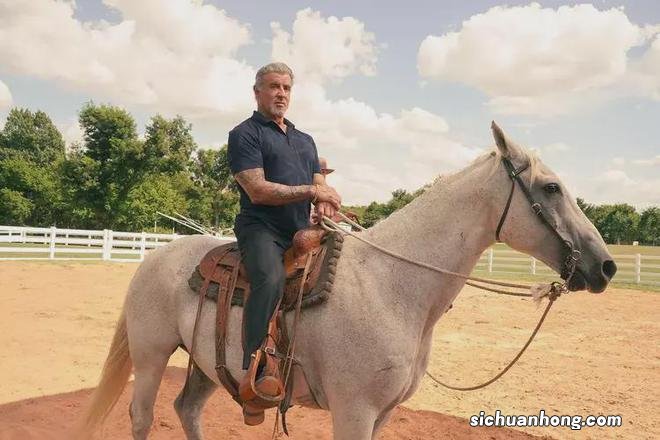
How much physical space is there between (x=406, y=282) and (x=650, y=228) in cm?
10809

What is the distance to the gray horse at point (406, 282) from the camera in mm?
2859

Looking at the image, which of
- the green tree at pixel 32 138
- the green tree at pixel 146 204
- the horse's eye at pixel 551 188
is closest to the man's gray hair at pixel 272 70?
the horse's eye at pixel 551 188

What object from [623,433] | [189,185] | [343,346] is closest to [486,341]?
[623,433]

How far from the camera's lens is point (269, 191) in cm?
304

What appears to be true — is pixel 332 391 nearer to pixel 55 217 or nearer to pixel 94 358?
pixel 94 358

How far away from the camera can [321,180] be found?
363cm

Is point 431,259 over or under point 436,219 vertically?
under

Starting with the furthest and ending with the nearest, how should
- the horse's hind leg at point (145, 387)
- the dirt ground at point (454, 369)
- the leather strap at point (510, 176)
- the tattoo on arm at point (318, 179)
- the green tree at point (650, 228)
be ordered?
the green tree at point (650, 228) → the dirt ground at point (454, 369) → the horse's hind leg at point (145, 387) → the tattoo on arm at point (318, 179) → the leather strap at point (510, 176)

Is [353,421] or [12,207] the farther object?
[12,207]

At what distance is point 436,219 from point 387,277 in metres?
0.48

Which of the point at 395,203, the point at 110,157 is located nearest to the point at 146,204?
the point at 110,157

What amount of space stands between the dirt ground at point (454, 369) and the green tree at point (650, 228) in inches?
3686

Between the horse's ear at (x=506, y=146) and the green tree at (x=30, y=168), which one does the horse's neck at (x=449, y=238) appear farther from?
the green tree at (x=30, y=168)

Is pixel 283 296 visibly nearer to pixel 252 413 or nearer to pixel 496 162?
pixel 252 413
